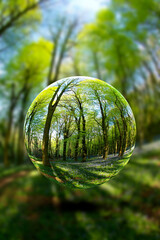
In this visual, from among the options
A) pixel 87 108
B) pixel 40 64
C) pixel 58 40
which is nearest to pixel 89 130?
pixel 87 108

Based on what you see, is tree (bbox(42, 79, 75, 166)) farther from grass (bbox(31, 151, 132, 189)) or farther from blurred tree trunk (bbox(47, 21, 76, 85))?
blurred tree trunk (bbox(47, 21, 76, 85))

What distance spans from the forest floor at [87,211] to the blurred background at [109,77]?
0.03 m

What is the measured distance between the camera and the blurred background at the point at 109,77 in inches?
241

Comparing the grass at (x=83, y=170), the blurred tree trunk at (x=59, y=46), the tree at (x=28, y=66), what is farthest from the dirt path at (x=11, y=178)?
the grass at (x=83, y=170)

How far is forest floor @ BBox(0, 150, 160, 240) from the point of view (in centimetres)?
585

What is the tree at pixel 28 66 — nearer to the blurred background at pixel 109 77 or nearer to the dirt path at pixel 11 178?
the blurred background at pixel 109 77

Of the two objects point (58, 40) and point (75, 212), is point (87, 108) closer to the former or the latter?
point (75, 212)

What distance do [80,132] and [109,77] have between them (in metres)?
4.32

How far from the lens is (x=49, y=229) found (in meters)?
6.29

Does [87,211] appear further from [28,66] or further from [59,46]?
[28,66]

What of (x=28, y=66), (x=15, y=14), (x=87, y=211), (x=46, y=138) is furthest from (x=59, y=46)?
(x=46, y=138)

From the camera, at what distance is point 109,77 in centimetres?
504

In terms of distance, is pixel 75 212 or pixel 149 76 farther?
pixel 149 76

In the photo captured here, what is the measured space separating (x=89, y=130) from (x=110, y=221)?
241 inches
